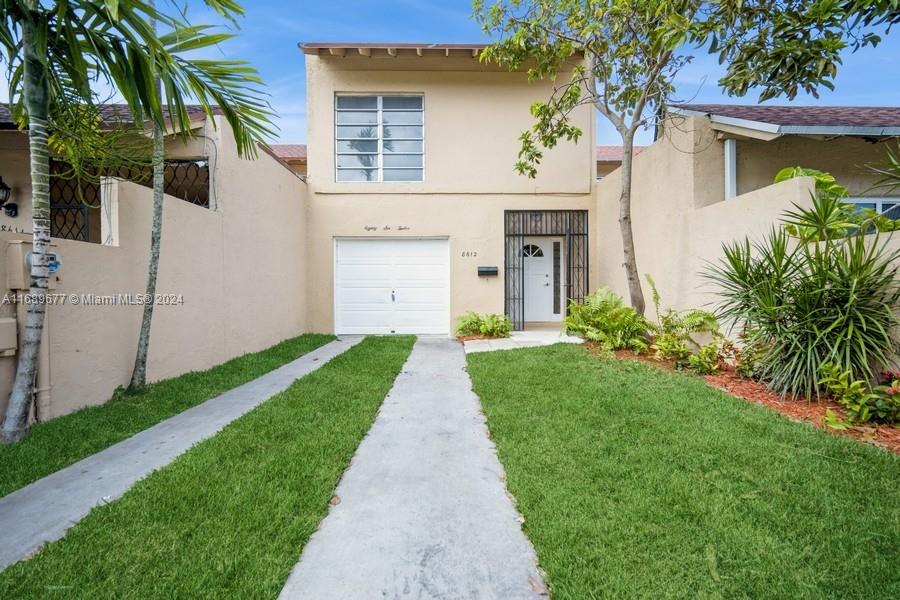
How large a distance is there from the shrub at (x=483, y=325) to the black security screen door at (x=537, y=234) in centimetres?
77

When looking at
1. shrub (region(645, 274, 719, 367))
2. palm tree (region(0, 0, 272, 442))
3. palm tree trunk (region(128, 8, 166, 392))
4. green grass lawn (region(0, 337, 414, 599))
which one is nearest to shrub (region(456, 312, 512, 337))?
shrub (region(645, 274, 719, 367))

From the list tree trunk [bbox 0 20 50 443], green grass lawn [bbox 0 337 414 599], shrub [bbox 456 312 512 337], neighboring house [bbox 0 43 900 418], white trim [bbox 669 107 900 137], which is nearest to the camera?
green grass lawn [bbox 0 337 414 599]

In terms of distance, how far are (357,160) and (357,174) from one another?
300 millimetres

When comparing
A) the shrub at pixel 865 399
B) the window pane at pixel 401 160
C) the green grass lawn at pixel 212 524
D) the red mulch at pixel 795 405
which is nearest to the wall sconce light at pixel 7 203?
the window pane at pixel 401 160

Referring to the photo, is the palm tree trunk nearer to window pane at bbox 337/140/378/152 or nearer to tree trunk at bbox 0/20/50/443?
tree trunk at bbox 0/20/50/443

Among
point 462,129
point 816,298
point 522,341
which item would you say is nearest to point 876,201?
point 816,298

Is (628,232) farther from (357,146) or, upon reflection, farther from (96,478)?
(96,478)

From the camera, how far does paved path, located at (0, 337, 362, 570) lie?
2119 millimetres

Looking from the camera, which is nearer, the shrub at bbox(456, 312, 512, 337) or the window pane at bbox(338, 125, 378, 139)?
the shrub at bbox(456, 312, 512, 337)

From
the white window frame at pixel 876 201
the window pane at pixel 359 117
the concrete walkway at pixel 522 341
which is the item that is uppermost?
the window pane at pixel 359 117

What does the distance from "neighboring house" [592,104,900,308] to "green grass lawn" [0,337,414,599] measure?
5035 millimetres

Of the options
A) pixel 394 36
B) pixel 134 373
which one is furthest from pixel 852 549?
pixel 394 36

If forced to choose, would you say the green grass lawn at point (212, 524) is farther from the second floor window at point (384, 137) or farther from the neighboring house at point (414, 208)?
the second floor window at point (384, 137)

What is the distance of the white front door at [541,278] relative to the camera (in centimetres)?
1016
